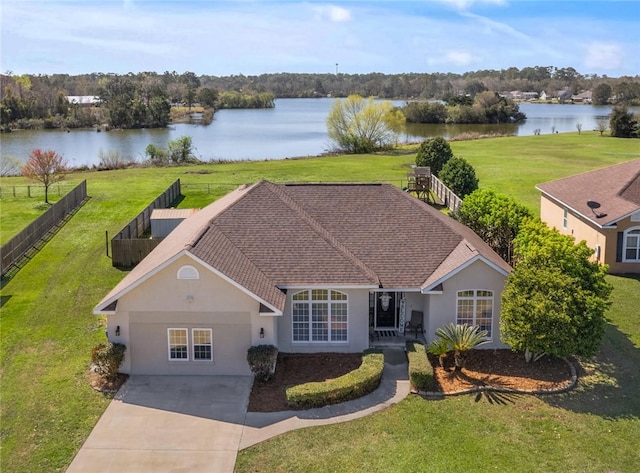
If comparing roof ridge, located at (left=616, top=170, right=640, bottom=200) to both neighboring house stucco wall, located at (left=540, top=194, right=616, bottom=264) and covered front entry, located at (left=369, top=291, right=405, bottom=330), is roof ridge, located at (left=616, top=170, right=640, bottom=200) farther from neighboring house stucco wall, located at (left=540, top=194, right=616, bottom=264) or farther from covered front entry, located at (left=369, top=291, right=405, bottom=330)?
covered front entry, located at (left=369, top=291, right=405, bottom=330)

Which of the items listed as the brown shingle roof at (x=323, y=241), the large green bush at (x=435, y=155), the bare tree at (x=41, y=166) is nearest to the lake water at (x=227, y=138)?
the bare tree at (x=41, y=166)

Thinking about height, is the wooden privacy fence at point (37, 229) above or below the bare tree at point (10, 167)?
below

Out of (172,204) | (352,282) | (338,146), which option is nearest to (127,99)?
(338,146)

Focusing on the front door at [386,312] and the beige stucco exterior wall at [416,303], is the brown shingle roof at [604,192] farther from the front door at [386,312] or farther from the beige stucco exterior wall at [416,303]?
the front door at [386,312]

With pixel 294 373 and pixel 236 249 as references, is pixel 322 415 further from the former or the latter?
pixel 236 249

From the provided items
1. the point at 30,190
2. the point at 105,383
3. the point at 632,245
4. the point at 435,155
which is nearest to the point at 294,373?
the point at 105,383

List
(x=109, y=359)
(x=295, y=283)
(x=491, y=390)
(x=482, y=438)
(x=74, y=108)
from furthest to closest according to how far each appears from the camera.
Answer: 1. (x=74, y=108)
2. (x=295, y=283)
3. (x=109, y=359)
4. (x=491, y=390)
5. (x=482, y=438)

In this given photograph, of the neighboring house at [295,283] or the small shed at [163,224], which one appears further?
the small shed at [163,224]
